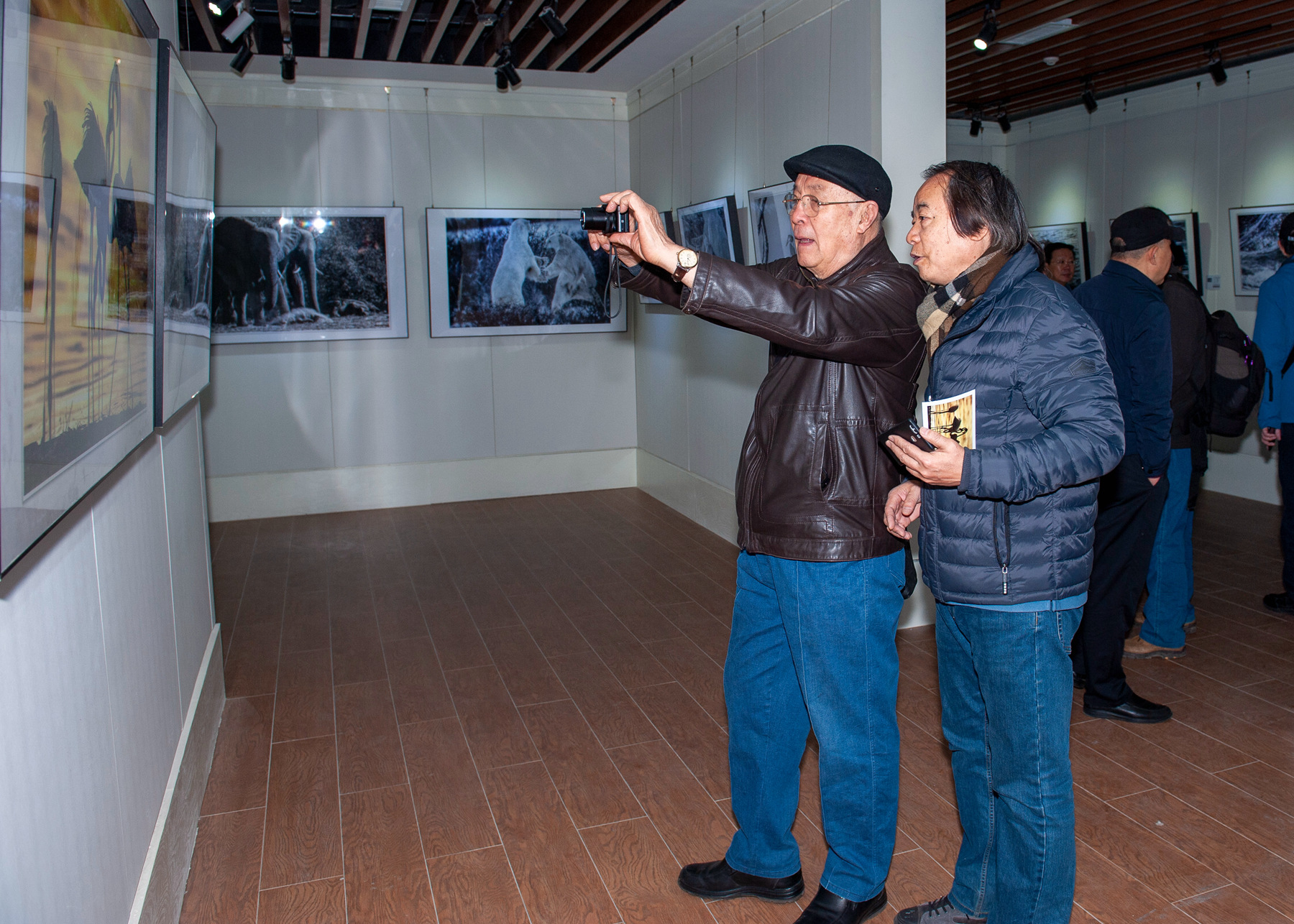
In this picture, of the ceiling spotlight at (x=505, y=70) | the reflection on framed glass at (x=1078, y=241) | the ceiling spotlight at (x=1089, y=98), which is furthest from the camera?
the reflection on framed glass at (x=1078, y=241)

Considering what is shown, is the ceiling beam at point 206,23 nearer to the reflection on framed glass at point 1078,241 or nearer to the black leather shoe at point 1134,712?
the black leather shoe at point 1134,712

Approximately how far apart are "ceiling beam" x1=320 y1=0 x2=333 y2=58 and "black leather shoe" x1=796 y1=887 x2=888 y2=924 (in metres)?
5.46

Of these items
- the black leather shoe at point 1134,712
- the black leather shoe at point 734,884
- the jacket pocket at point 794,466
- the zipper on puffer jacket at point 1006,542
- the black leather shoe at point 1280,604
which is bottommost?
the black leather shoe at point 734,884

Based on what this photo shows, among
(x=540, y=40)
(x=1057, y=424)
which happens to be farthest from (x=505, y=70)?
(x=1057, y=424)

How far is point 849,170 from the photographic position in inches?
86.9

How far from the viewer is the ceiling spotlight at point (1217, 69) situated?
7422 millimetres

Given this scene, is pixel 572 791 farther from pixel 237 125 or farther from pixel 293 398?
pixel 237 125

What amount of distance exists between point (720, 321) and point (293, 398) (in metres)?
6.67

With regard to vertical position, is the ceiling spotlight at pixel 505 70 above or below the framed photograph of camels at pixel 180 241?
above

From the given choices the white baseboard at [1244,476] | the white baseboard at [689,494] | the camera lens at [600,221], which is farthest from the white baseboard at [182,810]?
the white baseboard at [1244,476]

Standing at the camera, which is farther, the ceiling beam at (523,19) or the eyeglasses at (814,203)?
the ceiling beam at (523,19)

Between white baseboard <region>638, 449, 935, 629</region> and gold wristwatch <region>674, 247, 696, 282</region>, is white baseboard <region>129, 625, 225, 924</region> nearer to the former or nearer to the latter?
gold wristwatch <region>674, 247, 696, 282</region>

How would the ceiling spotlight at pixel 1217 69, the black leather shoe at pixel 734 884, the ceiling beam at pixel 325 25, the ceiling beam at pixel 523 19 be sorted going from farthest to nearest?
the ceiling spotlight at pixel 1217 69 < the ceiling beam at pixel 523 19 < the ceiling beam at pixel 325 25 < the black leather shoe at pixel 734 884

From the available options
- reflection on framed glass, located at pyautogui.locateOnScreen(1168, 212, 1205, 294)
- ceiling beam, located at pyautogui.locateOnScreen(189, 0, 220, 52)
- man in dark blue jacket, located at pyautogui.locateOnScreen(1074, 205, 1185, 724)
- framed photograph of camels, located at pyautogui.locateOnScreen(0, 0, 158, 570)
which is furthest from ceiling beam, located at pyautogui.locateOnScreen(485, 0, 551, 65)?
reflection on framed glass, located at pyautogui.locateOnScreen(1168, 212, 1205, 294)
